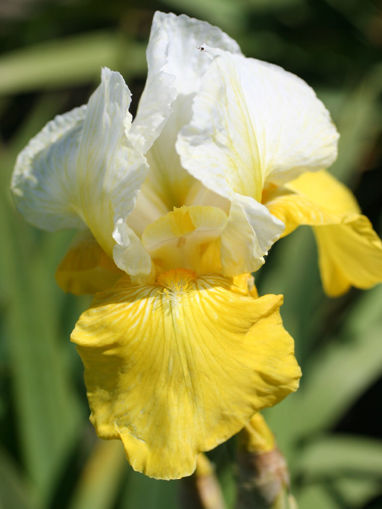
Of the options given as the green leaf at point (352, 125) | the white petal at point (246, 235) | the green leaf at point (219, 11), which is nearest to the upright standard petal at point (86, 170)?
the white petal at point (246, 235)

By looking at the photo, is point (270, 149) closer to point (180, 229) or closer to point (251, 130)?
point (251, 130)

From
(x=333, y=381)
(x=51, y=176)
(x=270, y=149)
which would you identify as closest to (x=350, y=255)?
(x=270, y=149)

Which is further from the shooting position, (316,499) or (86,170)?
(316,499)

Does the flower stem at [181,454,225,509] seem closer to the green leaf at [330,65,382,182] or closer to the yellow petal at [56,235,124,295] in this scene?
the yellow petal at [56,235,124,295]

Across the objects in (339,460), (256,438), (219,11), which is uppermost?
(219,11)

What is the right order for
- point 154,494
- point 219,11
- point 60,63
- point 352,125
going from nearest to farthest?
point 154,494 → point 352,125 → point 60,63 → point 219,11

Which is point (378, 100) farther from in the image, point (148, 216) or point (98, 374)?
point (98, 374)

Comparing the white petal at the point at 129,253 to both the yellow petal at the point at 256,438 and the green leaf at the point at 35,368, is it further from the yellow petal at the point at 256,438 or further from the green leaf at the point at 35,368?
the green leaf at the point at 35,368
